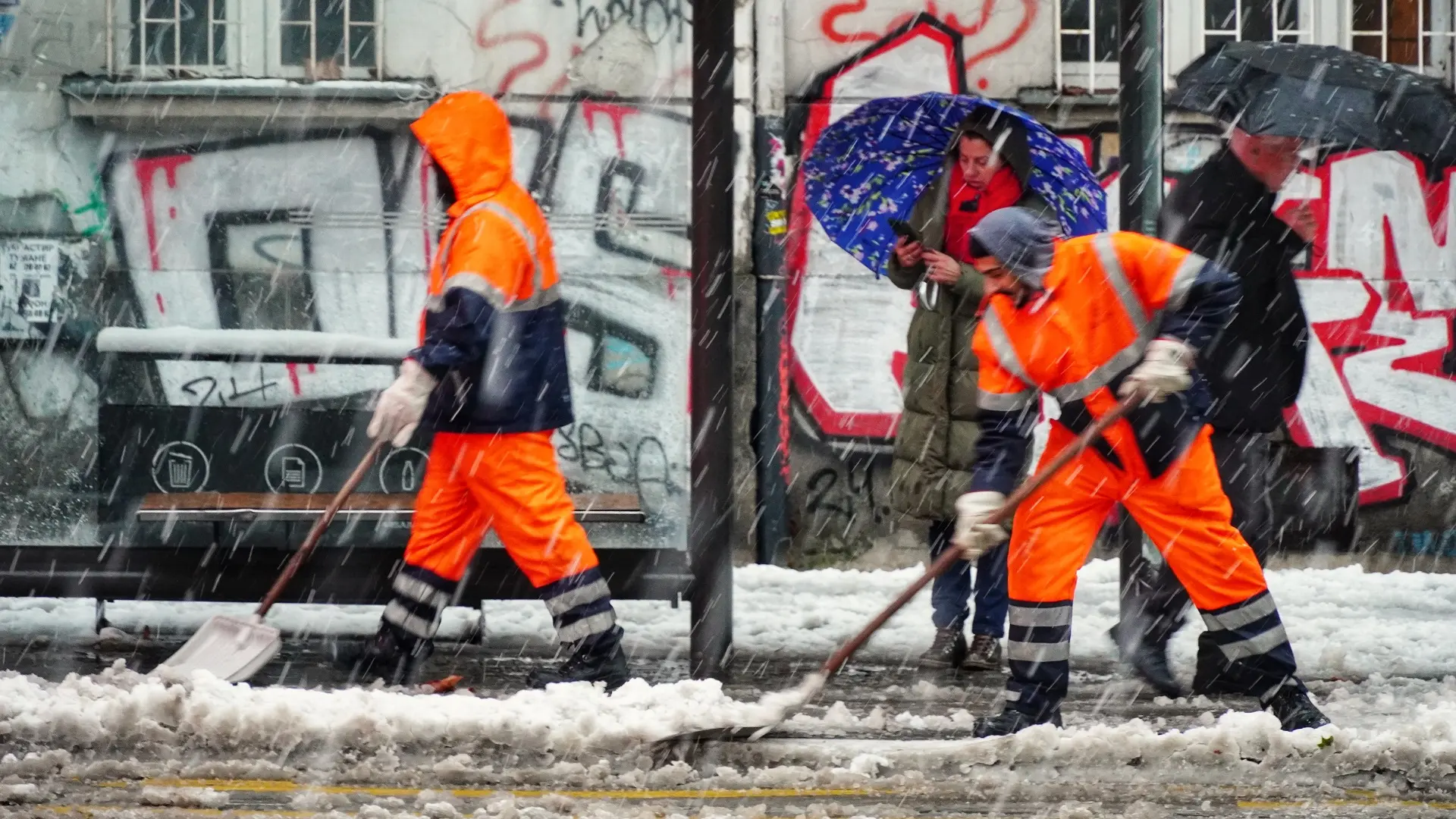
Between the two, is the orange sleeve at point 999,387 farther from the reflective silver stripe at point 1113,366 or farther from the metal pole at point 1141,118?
the metal pole at point 1141,118

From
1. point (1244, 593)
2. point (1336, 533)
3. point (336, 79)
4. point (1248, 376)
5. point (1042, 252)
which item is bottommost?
point (1336, 533)

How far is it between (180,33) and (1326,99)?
6.63 meters

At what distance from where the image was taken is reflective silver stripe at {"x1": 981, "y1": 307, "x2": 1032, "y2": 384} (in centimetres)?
473

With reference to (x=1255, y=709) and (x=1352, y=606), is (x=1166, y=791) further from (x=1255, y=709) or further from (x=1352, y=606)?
(x=1352, y=606)

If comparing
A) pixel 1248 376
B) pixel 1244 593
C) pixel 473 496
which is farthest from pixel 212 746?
pixel 1248 376

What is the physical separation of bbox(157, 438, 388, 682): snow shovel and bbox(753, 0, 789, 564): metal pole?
4368mm

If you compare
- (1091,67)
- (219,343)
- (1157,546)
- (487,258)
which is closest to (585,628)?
(487,258)

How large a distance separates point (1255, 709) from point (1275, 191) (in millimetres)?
1618

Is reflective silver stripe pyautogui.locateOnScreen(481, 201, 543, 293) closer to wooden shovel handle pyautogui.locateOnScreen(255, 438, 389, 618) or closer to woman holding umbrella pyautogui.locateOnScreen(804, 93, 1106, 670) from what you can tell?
wooden shovel handle pyautogui.locateOnScreen(255, 438, 389, 618)

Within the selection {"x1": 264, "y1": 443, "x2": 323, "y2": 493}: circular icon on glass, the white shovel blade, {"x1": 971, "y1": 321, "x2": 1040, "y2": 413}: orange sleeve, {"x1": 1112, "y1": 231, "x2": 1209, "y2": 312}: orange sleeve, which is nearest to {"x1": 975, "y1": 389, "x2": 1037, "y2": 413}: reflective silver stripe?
{"x1": 971, "y1": 321, "x2": 1040, "y2": 413}: orange sleeve

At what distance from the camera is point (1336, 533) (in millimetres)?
9945

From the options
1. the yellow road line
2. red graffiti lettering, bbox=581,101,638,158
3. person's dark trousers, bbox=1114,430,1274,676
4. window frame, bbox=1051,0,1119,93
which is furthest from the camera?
window frame, bbox=1051,0,1119,93

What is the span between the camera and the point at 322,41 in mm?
9664

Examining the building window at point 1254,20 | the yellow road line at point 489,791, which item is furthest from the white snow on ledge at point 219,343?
the building window at point 1254,20
